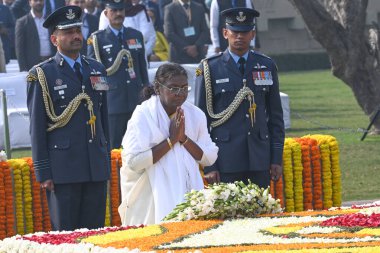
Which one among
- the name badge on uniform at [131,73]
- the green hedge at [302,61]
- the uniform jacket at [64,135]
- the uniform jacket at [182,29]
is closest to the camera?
the uniform jacket at [64,135]

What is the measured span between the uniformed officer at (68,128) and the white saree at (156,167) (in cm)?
69

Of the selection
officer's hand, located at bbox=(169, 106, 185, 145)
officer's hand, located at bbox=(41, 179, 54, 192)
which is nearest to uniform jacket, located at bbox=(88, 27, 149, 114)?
officer's hand, located at bbox=(41, 179, 54, 192)

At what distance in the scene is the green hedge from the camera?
41688mm

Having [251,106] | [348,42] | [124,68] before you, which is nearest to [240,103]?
[251,106]

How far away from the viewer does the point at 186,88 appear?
959cm

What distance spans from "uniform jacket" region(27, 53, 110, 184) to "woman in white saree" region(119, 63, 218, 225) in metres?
0.73

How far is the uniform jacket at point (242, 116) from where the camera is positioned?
10773 mm

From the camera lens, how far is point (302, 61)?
1666 inches

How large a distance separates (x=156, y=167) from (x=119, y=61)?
5755mm

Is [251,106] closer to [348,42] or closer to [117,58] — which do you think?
[117,58]

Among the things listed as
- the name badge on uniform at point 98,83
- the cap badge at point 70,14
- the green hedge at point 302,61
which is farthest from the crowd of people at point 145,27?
the green hedge at point 302,61

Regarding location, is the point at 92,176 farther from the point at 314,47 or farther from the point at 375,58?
the point at 314,47

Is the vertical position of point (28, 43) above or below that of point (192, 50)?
above

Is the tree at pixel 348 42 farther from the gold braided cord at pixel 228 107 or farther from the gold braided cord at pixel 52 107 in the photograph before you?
the gold braided cord at pixel 52 107
